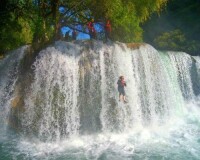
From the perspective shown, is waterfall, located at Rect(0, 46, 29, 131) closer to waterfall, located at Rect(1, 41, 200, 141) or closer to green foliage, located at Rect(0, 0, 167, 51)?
waterfall, located at Rect(1, 41, 200, 141)

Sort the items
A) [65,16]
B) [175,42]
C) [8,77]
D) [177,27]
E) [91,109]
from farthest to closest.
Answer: [177,27]
[175,42]
[65,16]
[8,77]
[91,109]

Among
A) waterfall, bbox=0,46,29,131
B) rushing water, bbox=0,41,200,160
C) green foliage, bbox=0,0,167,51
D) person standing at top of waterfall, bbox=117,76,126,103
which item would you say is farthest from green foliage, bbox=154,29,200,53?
waterfall, bbox=0,46,29,131

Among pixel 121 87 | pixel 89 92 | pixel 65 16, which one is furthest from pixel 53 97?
pixel 65 16

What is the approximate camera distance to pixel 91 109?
36.5 ft

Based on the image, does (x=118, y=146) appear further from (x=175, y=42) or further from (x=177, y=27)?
(x=177, y=27)

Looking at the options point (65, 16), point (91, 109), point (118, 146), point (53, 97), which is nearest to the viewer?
point (118, 146)

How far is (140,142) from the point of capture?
400 inches

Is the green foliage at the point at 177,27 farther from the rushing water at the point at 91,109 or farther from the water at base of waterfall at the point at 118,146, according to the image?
the water at base of waterfall at the point at 118,146

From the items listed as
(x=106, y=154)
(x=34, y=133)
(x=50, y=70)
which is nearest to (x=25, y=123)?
(x=34, y=133)

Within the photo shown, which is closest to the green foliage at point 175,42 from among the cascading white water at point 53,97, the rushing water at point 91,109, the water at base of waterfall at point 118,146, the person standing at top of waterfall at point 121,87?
the rushing water at point 91,109

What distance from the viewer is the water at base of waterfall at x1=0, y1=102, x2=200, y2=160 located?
29.2 feet

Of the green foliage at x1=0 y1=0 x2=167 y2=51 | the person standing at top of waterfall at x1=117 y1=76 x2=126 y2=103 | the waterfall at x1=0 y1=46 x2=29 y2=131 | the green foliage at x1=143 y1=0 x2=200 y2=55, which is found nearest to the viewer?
the person standing at top of waterfall at x1=117 y1=76 x2=126 y2=103

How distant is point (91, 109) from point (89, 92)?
67 centimetres

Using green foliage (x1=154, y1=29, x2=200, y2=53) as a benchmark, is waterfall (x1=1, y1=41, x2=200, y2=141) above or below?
below
